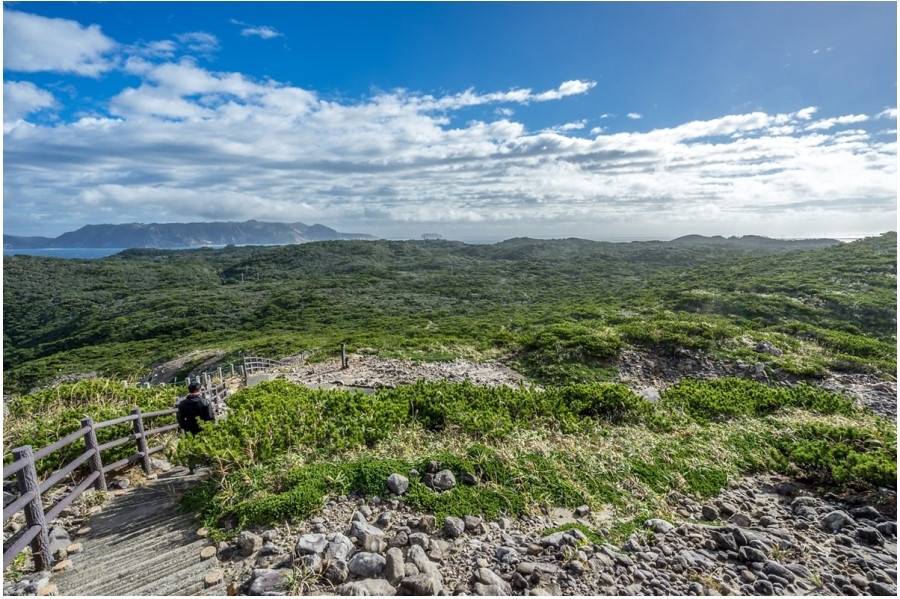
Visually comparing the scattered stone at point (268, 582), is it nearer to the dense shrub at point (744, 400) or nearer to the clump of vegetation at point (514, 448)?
the clump of vegetation at point (514, 448)

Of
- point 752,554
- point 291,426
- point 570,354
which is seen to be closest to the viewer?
point 752,554

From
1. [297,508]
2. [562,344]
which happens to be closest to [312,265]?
[562,344]

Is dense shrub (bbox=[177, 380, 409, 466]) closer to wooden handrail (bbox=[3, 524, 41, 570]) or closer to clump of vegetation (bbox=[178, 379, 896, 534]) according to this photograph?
clump of vegetation (bbox=[178, 379, 896, 534])

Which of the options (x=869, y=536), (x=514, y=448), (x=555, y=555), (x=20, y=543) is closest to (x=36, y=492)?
(x=20, y=543)

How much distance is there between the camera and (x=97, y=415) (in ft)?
31.5

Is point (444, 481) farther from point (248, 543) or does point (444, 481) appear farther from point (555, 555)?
point (248, 543)

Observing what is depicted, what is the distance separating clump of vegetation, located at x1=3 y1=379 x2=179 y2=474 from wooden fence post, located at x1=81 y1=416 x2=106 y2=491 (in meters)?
0.82

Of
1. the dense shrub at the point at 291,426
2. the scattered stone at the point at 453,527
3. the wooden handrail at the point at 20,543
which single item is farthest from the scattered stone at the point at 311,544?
the wooden handrail at the point at 20,543

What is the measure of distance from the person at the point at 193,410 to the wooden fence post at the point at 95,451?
153 centimetres

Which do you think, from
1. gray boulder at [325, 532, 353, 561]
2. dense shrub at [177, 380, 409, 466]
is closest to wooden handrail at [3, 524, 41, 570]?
dense shrub at [177, 380, 409, 466]

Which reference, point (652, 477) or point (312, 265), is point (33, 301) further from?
point (652, 477)

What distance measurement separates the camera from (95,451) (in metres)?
7.09

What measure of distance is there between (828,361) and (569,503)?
1590cm

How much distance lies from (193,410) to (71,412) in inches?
147
